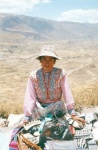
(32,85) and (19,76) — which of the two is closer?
(32,85)

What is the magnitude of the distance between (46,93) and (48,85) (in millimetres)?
88

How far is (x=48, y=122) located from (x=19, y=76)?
31.2 m

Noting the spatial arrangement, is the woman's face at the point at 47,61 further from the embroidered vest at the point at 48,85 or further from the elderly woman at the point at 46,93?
the embroidered vest at the point at 48,85

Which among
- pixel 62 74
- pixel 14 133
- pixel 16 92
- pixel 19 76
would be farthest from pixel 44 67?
pixel 19 76

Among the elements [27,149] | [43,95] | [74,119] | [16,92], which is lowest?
[16,92]

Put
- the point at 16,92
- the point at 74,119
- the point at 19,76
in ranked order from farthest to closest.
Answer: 1. the point at 19,76
2. the point at 16,92
3. the point at 74,119

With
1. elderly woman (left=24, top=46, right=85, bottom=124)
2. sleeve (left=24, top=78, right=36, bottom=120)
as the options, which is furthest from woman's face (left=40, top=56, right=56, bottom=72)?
sleeve (left=24, top=78, right=36, bottom=120)

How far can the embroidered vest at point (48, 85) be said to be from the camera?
9.93ft

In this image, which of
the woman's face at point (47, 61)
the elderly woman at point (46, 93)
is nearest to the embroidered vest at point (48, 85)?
the elderly woman at point (46, 93)

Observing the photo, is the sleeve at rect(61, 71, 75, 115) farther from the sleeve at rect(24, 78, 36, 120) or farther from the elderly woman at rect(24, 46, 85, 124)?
the sleeve at rect(24, 78, 36, 120)

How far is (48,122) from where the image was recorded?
106 inches

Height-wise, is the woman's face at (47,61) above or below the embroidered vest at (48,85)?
above

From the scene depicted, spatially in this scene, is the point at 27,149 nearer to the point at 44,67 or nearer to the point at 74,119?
the point at 74,119

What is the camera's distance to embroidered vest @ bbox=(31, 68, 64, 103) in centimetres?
303
